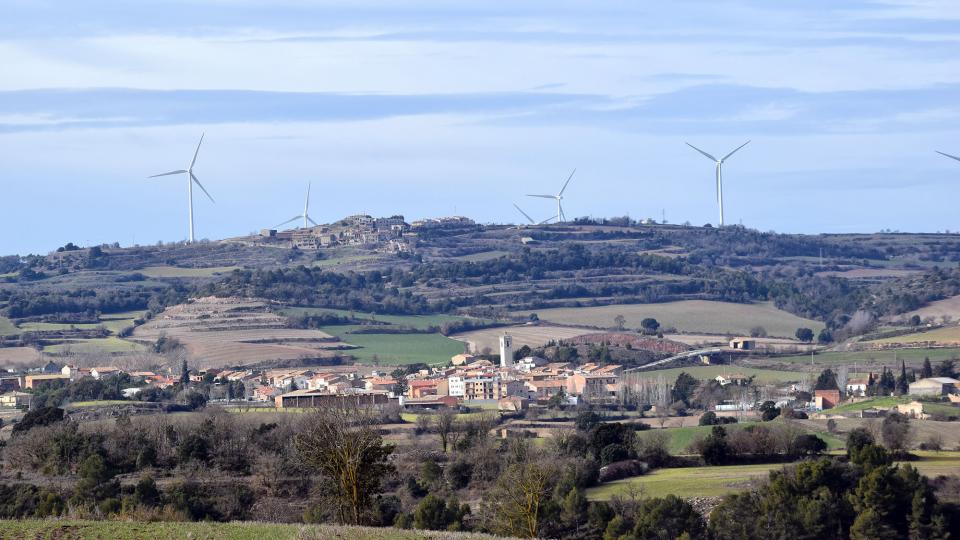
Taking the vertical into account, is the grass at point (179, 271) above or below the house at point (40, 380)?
above

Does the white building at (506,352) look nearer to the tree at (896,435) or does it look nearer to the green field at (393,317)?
the green field at (393,317)

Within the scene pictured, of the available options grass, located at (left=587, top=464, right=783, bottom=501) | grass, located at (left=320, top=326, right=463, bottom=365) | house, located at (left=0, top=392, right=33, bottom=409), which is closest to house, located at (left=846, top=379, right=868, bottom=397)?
grass, located at (left=320, top=326, right=463, bottom=365)

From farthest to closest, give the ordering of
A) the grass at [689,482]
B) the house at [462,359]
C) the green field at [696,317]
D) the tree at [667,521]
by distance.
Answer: the green field at [696,317] < the house at [462,359] < the grass at [689,482] < the tree at [667,521]

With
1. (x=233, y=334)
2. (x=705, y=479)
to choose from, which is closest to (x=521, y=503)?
(x=705, y=479)

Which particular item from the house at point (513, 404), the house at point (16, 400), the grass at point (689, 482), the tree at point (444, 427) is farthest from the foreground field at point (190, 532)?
the house at point (16, 400)

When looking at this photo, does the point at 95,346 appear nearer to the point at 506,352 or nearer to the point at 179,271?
the point at 506,352

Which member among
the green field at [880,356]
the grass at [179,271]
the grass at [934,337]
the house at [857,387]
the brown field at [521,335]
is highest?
the grass at [179,271]

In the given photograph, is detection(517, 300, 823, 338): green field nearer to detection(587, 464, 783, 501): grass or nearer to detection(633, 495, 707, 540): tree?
detection(587, 464, 783, 501): grass
